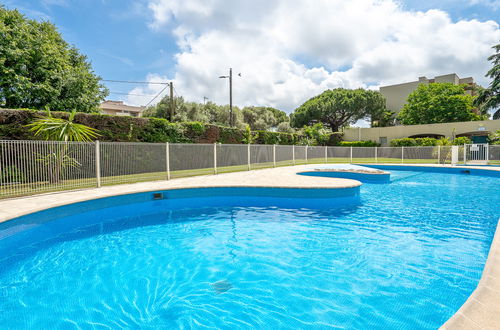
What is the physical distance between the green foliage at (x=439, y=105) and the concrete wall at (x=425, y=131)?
11637 millimetres

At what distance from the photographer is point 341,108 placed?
3703 centimetres

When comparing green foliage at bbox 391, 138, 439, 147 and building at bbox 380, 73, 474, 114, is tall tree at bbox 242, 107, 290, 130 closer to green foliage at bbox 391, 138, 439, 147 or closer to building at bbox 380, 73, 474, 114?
building at bbox 380, 73, 474, 114

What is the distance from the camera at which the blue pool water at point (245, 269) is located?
257cm

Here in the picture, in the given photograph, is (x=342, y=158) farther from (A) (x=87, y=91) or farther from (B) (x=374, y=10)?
(A) (x=87, y=91)

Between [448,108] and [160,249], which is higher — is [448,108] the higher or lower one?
the higher one

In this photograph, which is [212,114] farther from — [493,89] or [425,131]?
[493,89]

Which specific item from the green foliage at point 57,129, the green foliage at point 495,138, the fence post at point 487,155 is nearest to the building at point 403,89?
the green foliage at point 495,138

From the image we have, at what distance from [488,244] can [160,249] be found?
547 centimetres

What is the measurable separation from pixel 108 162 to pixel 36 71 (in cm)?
924

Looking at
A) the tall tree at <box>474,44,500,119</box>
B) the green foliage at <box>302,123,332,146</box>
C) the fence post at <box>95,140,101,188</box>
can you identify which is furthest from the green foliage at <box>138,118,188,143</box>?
the tall tree at <box>474,44,500,119</box>

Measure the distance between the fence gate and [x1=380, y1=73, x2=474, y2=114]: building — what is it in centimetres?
2792

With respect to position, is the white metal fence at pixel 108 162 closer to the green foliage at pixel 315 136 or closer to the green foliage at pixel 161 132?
the green foliage at pixel 161 132

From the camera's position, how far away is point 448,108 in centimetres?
3412

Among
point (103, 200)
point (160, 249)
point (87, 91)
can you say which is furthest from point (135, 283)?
point (87, 91)
